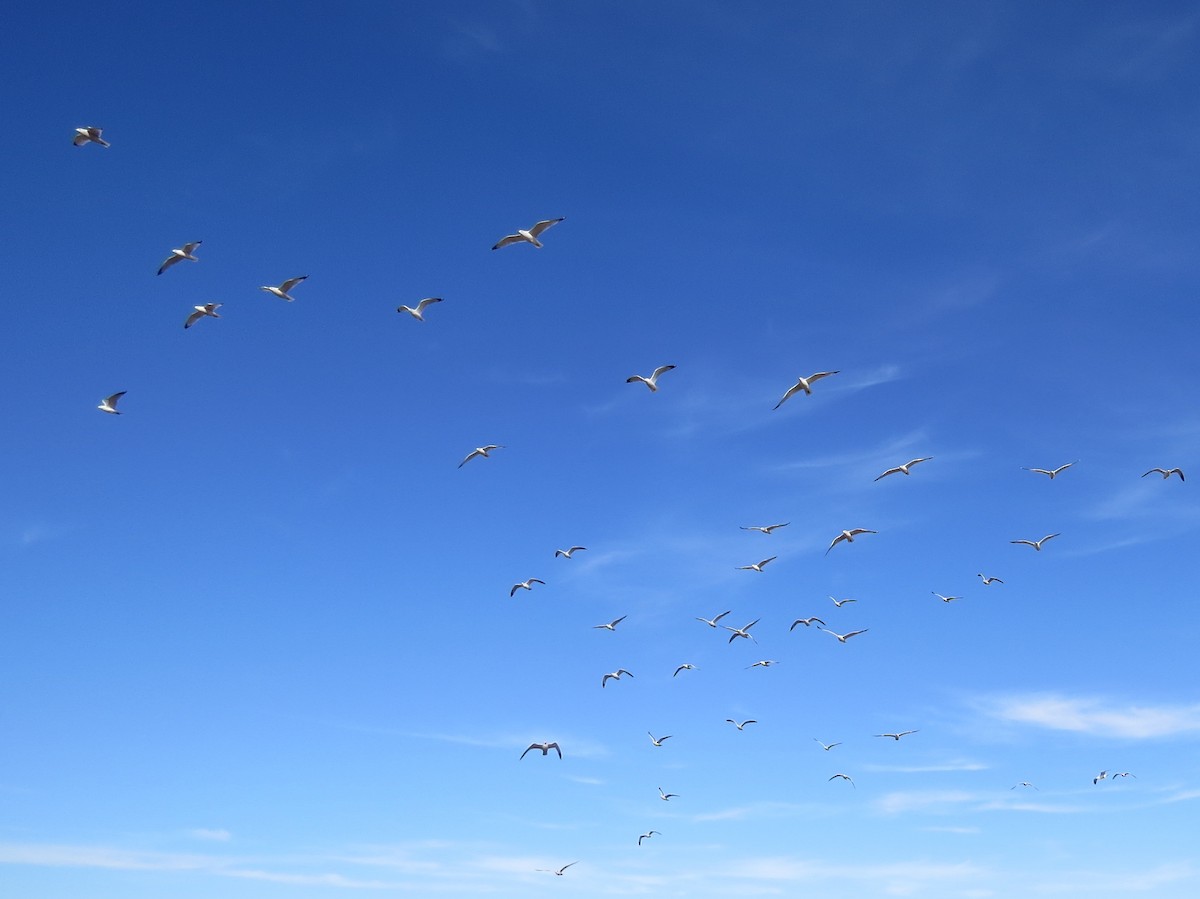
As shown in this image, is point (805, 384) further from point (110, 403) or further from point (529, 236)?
point (110, 403)

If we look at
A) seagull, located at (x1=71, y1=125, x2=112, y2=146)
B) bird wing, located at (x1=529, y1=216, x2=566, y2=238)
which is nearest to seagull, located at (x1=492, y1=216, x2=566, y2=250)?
bird wing, located at (x1=529, y1=216, x2=566, y2=238)

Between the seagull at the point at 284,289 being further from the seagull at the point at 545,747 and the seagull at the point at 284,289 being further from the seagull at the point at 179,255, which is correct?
the seagull at the point at 545,747

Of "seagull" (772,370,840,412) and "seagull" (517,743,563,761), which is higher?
"seagull" (772,370,840,412)

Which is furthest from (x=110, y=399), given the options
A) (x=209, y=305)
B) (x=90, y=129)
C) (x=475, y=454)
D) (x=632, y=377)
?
(x=632, y=377)

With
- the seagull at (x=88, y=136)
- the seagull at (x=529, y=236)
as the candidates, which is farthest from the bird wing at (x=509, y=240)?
the seagull at (x=88, y=136)

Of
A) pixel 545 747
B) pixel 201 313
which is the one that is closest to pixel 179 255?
pixel 201 313

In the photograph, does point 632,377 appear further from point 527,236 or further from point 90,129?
point 90,129

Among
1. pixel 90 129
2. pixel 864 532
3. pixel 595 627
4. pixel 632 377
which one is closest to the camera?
pixel 90 129

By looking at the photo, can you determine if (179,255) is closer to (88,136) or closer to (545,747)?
(88,136)

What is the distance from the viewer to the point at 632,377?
78.5 metres

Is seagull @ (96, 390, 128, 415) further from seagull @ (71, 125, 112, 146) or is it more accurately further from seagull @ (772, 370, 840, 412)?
seagull @ (772, 370, 840, 412)

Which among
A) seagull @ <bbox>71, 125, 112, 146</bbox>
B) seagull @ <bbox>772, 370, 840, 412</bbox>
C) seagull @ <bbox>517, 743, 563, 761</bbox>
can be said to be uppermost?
seagull @ <bbox>71, 125, 112, 146</bbox>

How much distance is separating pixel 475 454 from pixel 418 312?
1680 cm

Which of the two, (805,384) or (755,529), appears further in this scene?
(755,529)
